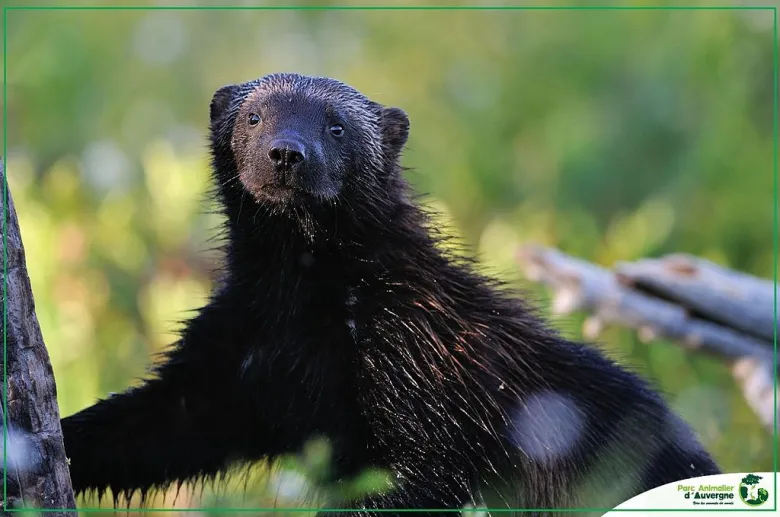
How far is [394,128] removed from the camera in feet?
18.1

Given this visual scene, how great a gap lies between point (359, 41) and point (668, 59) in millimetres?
4671

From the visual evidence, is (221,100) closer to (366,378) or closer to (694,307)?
(366,378)

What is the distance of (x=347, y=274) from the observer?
496 centimetres

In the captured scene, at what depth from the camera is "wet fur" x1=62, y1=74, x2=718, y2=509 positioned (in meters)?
4.73

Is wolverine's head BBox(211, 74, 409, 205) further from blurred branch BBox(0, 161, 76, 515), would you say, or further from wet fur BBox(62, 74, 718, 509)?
blurred branch BBox(0, 161, 76, 515)

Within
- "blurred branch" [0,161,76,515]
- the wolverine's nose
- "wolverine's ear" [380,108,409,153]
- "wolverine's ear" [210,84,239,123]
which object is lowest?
"blurred branch" [0,161,76,515]

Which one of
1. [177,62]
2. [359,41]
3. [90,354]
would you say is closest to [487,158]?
[359,41]

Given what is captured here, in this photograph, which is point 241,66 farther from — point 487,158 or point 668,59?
point 668,59

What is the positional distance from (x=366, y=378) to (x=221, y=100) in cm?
169

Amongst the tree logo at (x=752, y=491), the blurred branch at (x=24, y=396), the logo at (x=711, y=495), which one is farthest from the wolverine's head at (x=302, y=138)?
the tree logo at (x=752, y=491)

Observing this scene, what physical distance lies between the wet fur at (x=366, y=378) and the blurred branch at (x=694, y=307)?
7.20 ft

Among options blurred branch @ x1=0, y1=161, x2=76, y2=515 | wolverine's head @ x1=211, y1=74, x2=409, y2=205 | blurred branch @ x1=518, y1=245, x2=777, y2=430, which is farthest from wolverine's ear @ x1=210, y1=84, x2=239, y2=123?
blurred branch @ x1=518, y1=245, x2=777, y2=430

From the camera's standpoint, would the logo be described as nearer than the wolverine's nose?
Yes

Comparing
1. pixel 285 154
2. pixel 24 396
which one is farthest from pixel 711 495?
pixel 24 396
